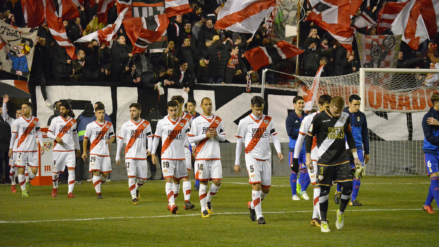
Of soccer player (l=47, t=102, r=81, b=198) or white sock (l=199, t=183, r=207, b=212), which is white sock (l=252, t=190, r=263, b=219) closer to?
white sock (l=199, t=183, r=207, b=212)

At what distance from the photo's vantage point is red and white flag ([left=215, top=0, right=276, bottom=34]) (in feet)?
67.7

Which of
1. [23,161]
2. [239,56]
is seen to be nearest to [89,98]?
[23,161]

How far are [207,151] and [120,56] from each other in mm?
9384

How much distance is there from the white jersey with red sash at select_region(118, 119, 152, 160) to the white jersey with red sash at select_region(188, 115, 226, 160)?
2591mm

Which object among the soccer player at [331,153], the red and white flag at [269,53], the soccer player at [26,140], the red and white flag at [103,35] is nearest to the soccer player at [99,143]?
the soccer player at [26,140]

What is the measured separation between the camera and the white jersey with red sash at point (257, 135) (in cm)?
1027

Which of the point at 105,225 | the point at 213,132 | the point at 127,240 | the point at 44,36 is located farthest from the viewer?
the point at 44,36

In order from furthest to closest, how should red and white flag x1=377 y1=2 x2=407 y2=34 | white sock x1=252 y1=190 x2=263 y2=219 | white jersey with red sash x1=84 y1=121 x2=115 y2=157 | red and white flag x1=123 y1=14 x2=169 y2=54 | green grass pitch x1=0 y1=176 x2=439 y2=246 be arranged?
red and white flag x1=377 y1=2 x2=407 y2=34 < red and white flag x1=123 y1=14 x2=169 y2=54 < white jersey with red sash x1=84 y1=121 x2=115 y2=157 < white sock x1=252 y1=190 x2=263 y2=219 < green grass pitch x1=0 y1=176 x2=439 y2=246

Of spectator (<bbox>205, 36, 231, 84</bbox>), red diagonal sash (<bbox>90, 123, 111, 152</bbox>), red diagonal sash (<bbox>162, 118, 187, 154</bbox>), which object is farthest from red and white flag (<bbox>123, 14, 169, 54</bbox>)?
red diagonal sash (<bbox>162, 118, 187, 154</bbox>)

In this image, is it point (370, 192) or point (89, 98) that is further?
point (89, 98)

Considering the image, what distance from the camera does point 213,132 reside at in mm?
11047

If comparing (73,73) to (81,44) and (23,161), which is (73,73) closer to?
(81,44)

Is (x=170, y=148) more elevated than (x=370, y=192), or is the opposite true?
(x=170, y=148)

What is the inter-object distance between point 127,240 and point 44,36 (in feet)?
41.2
